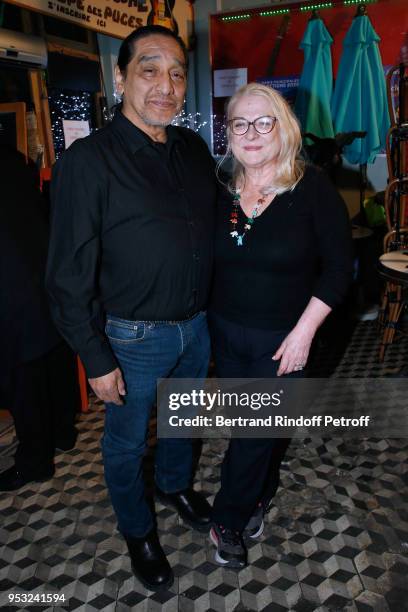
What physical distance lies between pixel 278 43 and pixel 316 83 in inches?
23.1

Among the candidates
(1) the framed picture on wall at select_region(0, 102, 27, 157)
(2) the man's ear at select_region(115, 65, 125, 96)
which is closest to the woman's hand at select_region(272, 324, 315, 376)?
(2) the man's ear at select_region(115, 65, 125, 96)

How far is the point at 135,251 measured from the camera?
1257 mm

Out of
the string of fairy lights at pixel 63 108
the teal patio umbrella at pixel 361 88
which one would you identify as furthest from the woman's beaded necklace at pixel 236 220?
the teal patio umbrella at pixel 361 88

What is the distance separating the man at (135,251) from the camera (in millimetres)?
1213

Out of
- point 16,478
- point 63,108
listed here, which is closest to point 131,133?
point 16,478

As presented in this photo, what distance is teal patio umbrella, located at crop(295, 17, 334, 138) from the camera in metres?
3.70

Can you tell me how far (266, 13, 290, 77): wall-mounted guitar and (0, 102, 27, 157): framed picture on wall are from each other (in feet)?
8.82

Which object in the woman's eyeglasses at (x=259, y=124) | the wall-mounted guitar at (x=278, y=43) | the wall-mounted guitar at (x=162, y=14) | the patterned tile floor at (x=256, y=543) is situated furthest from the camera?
the wall-mounted guitar at (x=278, y=43)

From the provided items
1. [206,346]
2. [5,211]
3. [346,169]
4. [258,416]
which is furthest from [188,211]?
[346,169]

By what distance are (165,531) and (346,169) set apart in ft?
11.2

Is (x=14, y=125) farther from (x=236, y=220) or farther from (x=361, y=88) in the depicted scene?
(x=361, y=88)

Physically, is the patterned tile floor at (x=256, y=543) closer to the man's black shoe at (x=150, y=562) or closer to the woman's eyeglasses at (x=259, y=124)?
the man's black shoe at (x=150, y=562)

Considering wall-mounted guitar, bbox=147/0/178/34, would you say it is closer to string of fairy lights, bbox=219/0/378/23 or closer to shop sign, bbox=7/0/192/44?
shop sign, bbox=7/0/192/44

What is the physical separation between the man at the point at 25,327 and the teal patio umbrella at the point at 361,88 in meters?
2.64
